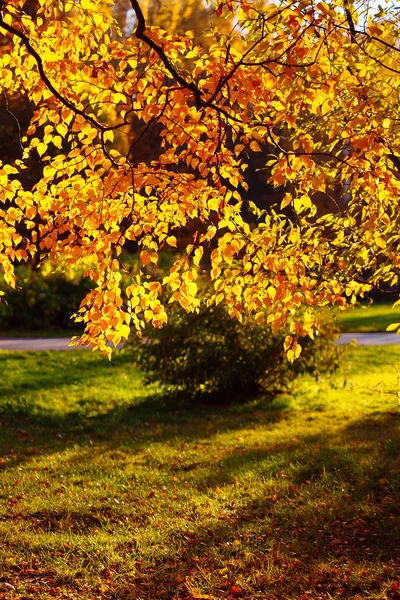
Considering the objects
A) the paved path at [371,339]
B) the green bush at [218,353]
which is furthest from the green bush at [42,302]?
the green bush at [218,353]

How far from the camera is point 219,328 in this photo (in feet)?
35.6

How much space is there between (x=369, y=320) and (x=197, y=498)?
47.1 ft

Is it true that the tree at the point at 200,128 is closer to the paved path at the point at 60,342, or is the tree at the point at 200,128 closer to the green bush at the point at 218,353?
the green bush at the point at 218,353

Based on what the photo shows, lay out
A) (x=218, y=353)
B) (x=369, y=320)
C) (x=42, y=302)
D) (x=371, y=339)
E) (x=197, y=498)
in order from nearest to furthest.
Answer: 1. (x=197, y=498)
2. (x=218, y=353)
3. (x=371, y=339)
4. (x=42, y=302)
5. (x=369, y=320)

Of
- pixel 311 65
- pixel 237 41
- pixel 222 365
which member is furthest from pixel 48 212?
pixel 222 365

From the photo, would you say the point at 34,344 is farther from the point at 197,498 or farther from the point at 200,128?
the point at 200,128

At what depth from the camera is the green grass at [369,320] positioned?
62.0ft

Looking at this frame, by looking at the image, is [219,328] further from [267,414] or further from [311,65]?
[311,65]

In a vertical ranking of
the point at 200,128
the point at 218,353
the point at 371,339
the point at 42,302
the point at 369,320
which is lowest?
the point at 371,339

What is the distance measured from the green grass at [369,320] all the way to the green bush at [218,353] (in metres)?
6.96

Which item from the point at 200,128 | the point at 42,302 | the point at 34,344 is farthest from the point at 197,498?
the point at 42,302

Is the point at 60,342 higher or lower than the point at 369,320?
higher

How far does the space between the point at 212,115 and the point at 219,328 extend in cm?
629

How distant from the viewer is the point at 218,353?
419 inches
